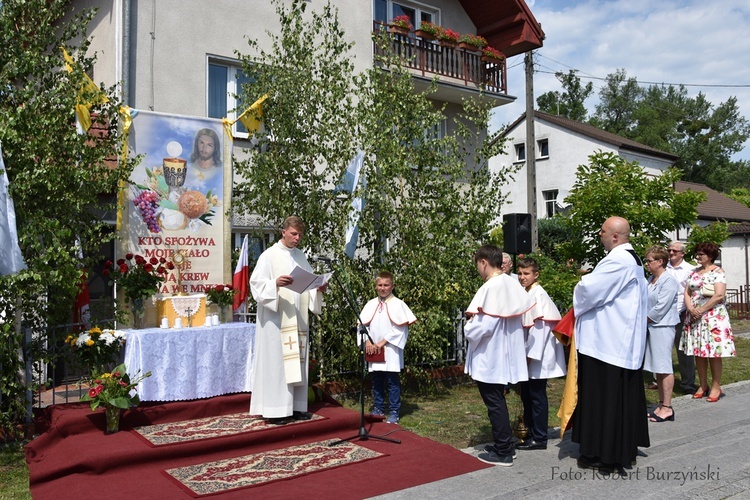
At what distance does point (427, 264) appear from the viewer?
937 centimetres

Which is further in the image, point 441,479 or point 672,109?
point 672,109

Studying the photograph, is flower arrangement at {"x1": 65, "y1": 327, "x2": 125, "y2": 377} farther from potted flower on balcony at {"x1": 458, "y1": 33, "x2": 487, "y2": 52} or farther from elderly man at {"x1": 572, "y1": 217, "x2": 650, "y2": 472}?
potted flower on balcony at {"x1": 458, "y1": 33, "x2": 487, "y2": 52}

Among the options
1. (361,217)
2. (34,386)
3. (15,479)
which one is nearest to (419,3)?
(361,217)

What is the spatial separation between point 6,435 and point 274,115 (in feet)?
16.1

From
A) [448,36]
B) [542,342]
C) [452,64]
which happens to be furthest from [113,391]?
[452,64]

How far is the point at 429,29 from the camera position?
16.4 meters

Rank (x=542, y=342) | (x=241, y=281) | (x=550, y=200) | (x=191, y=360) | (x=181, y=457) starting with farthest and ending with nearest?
(x=550, y=200)
(x=241, y=281)
(x=191, y=360)
(x=542, y=342)
(x=181, y=457)

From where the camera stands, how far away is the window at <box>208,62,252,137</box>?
12547 mm

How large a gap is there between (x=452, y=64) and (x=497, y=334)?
12532 mm

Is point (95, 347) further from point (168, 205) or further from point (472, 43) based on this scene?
point (472, 43)

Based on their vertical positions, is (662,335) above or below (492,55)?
below

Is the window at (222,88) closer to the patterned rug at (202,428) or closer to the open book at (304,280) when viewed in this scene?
the open book at (304,280)

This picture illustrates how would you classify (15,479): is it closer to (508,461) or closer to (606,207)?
(508,461)

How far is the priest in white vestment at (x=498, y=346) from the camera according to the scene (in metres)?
6.09
